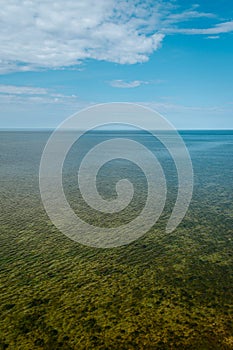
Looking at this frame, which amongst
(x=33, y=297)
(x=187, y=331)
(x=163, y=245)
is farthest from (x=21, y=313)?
(x=163, y=245)

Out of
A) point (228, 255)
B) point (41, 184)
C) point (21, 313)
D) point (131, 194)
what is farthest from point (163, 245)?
point (41, 184)

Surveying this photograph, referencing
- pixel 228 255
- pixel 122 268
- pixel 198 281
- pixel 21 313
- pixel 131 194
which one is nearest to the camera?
pixel 21 313

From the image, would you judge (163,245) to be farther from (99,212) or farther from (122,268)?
(99,212)

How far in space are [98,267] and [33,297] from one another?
326 cm

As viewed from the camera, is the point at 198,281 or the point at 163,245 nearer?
the point at 198,281

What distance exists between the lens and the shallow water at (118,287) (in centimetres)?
980

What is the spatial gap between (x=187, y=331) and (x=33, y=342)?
176 inches

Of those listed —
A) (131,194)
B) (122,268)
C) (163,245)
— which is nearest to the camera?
(122,268)

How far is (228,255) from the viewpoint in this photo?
49.7 ft

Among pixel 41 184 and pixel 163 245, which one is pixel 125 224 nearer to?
pixel 163 245

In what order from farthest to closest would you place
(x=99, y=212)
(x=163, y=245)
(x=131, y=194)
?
(x=131, y=194) → (x=99, y=212) → (x=163, y=245)

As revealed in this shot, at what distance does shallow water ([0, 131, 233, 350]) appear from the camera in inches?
386

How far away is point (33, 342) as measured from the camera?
31.2 feet

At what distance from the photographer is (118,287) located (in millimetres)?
12461
